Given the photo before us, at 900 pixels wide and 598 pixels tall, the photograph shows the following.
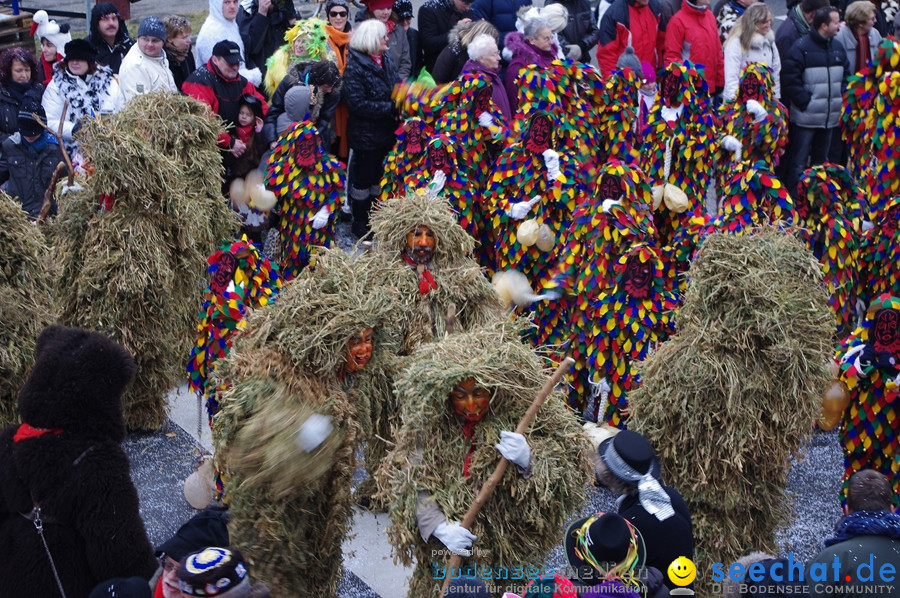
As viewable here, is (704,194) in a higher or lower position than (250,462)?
lower

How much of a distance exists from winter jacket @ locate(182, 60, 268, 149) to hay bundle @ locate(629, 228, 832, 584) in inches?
185

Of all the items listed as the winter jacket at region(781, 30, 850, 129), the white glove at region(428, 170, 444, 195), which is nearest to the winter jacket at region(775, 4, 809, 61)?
the winter jacket at region(781, 30, 850, 129)

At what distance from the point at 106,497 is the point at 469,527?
1491 mm

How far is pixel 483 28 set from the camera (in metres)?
9.18

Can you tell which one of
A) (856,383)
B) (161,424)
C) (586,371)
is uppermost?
(856,383)

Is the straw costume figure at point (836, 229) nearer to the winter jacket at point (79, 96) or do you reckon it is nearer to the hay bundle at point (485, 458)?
the hay bundle at point (485, 458)

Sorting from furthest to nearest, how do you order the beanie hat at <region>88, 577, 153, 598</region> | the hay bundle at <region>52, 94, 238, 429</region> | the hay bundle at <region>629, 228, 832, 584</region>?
1. the hay bundle at <region>52, 94, 238, 429</region>
2. the hay bundle at <region>629, 228, 832, 584</region>
3. the beanie hat at <region>88, 577, 153, 598</region>

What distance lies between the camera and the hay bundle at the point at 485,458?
448 cm

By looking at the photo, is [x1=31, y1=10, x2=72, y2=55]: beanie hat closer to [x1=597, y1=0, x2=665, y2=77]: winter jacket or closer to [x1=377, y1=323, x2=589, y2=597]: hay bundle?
[x1=597, y1=0, x2=665, y2=77]: winter jacket

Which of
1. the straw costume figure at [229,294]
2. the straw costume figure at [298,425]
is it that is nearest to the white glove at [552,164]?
the straw costume figure at [229,294]

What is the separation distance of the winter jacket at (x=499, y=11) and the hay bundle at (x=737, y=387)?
5.79 m

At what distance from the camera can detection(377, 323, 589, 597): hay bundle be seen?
448 centimetres

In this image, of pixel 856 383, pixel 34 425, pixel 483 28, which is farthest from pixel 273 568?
pixel 483 28

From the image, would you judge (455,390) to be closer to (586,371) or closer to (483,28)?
(586,371)
